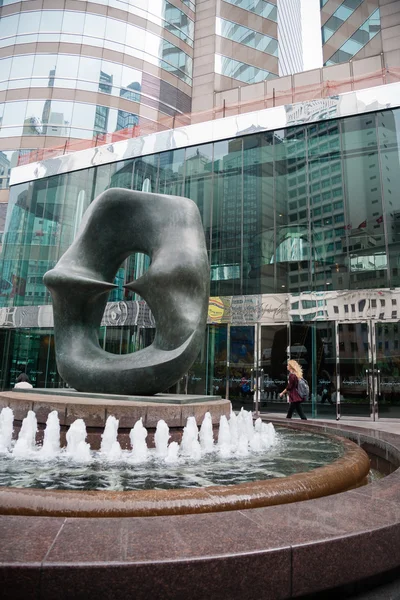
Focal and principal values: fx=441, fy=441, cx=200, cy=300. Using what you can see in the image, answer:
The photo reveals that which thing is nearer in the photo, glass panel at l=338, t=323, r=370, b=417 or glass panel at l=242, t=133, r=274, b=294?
glass panel at l=338, t=323, r=370, b=417

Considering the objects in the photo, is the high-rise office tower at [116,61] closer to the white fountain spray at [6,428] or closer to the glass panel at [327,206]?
the glass panel at [327,206]

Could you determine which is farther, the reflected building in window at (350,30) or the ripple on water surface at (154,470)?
the reflected building in window at (350,30)

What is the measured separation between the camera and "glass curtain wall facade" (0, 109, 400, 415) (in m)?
15.2

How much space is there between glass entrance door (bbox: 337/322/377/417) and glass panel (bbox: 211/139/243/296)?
173 inches

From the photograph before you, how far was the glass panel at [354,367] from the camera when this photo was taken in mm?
14828

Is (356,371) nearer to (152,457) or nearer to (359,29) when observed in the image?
(152,457)

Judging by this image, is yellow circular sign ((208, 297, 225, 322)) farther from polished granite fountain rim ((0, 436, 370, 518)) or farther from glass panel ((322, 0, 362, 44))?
glass panel ((322, 0, 362, 44))

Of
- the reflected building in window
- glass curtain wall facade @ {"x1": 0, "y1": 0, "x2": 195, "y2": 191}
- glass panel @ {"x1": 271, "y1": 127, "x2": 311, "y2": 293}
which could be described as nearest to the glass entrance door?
glass panel @ {"x1": 271, "y1": 127, "x2": 311, "y2": 293}

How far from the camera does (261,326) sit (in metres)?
16.4

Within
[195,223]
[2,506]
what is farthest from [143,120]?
[2,506]

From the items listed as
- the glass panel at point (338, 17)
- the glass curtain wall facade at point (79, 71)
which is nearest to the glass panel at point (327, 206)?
the glass curtain wall facade at point (79, 71)

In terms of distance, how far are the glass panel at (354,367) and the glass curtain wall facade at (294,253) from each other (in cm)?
3

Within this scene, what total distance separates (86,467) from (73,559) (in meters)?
2.58

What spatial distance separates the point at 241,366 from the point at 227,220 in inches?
234
